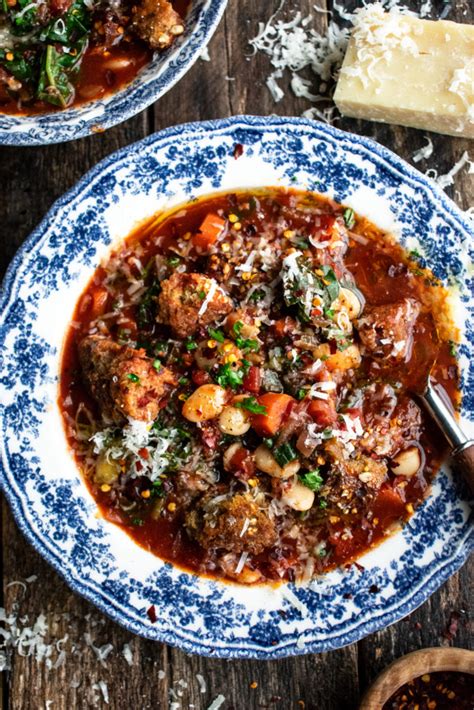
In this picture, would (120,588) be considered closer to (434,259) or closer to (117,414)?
(117,414)

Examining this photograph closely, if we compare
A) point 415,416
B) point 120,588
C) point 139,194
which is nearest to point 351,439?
point 415,416

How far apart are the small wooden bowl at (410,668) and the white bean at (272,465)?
1307mm

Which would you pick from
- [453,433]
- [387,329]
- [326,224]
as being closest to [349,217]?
[326,224]

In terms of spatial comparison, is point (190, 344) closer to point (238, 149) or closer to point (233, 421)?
point (233, 421)

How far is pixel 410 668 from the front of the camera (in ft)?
15.1

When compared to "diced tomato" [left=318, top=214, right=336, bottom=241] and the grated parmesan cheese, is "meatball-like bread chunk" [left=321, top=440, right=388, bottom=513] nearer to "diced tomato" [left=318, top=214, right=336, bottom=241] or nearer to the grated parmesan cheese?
"diced tomato" [left=318, top=214, right=336, bottom=241]

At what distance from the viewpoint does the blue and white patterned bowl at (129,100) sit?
4559mm

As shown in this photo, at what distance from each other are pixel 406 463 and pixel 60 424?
6.93 ft

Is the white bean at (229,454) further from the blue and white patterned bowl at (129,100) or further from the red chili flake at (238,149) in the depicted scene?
the blue and white patterned bowl at (129,100)

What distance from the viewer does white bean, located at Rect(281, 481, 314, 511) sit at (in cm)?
457

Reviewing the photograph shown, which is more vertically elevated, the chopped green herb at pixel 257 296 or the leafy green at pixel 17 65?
the leafy green at pixel 17 65

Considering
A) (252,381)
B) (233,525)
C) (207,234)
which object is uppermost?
(207,234)

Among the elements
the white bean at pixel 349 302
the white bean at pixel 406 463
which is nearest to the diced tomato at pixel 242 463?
the white bean at pixel 406 463

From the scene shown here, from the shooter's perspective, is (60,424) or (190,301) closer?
(190,301)
